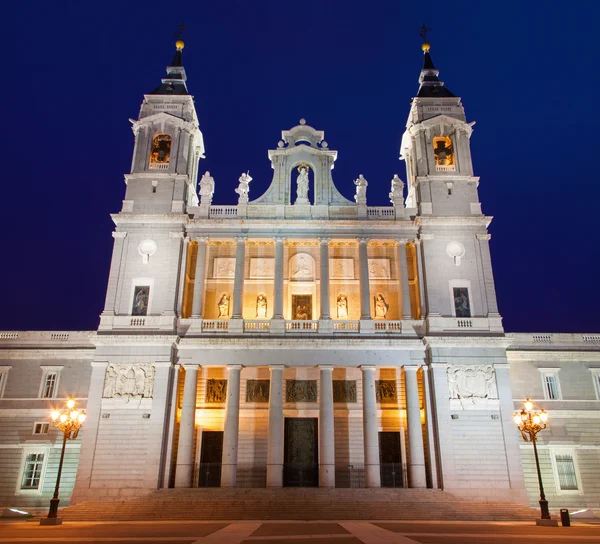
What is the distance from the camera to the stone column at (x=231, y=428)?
89.2ft

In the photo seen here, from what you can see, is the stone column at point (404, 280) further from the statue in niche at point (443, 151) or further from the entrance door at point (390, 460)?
the entrance door at point (390, 460)

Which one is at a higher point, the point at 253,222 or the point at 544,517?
the point at 253,222

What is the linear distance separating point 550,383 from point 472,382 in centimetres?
617

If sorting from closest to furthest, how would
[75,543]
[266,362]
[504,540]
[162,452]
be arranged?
[75,543] < [504,540] < [162,452] < [266,362]

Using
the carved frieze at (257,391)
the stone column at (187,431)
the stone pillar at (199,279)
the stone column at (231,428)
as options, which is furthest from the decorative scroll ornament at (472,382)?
the stone pillar at (199,279)

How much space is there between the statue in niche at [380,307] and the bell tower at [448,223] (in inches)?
105

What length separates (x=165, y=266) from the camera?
3161 centimetres

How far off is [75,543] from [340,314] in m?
22.1

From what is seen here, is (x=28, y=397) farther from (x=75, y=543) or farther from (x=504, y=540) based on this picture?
(x=504, y=540)

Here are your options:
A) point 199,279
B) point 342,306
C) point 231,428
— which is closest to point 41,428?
point 231,428

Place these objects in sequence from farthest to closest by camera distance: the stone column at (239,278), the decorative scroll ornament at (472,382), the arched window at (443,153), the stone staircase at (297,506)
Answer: the arched window at (443,153) → the stone column at (239,278) → the decorative scroll ornament at (472,382) → the stone staircase at (297,506)

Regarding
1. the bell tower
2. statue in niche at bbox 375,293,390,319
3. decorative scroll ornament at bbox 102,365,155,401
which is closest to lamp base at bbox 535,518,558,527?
the bell tower

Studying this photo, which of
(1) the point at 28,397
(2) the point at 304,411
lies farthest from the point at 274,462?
A: (1) the point at 28,397

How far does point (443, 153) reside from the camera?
117ft
